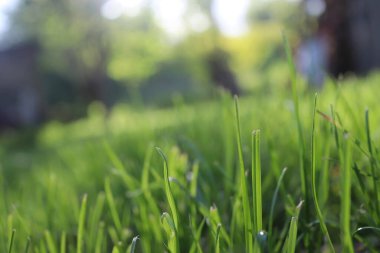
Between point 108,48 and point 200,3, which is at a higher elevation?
point 200,3

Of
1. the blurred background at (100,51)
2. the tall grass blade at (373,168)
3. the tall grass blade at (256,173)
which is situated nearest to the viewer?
the tall grass blade at (256,173)

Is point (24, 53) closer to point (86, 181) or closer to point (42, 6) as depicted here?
point (42, 6)

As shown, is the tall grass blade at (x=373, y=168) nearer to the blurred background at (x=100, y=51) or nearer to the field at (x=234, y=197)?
the field at (x=234, y=197)

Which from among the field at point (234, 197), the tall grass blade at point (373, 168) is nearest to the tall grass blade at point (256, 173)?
the field at point (234, 197)

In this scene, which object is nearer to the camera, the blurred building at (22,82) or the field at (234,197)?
the field at (234,197)

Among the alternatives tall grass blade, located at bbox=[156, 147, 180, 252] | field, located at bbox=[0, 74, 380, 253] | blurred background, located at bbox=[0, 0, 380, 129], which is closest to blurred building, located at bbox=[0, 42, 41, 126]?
blurred background, located at bbox=[0, 0, 380, 129]

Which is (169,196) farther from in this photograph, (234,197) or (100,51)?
(100,51)

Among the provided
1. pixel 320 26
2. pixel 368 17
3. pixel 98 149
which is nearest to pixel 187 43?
pixel 320 26

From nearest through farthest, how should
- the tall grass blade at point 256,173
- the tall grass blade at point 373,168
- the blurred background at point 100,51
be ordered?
the tall grass blade at point 256,173, the tall grass blade at point 373,168, the blurred background at point 100,51
